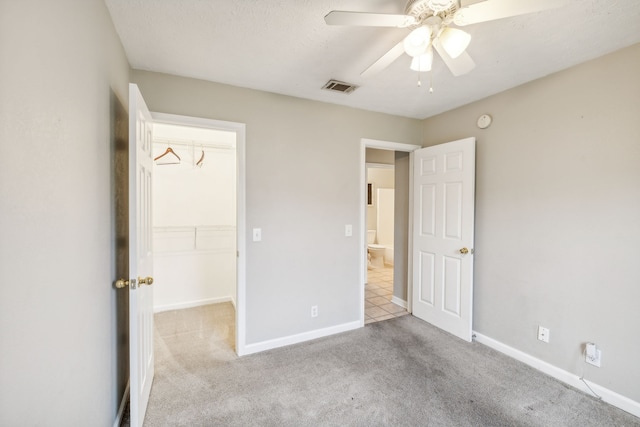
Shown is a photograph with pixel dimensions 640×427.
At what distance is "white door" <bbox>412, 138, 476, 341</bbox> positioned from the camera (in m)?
2.76

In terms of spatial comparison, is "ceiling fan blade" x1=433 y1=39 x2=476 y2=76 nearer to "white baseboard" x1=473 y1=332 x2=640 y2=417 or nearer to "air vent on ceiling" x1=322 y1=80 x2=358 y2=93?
"air vent on ceiling" x1=322 y1=80 x2=358 y2=93

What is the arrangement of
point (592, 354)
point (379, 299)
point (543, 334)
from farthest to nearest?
point (379, 299), point (543, 334), point (592, 354)

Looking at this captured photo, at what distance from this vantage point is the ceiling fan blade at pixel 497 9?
3.56ft

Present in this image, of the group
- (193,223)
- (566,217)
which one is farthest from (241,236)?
(566,217)

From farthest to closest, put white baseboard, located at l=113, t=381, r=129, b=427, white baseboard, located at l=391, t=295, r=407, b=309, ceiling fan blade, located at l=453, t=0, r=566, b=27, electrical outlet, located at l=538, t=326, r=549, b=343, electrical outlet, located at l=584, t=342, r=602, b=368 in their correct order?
white baseboard, located at l=391, t=295, r=407, b=309, electrical outlet, located at l=538, t=326, r=549, b=343, electrical outlet, located at l=584, t=342, r=602, b=368, white baseboard, located at l=113, t=381, r=129, b=427, ceiling fan blade, located at l=453, t=0, r=566, b=27

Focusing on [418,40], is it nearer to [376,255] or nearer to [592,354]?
[592,354]

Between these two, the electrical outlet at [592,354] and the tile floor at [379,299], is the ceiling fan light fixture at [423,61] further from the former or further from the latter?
the tile floor at [379,299]

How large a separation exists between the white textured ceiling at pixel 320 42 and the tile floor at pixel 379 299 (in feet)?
8.39

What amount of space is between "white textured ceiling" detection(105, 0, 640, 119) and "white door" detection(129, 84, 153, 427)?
19.1 inches

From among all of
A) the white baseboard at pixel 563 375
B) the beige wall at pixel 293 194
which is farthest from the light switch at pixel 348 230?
the white baseboard at pixel 563 375

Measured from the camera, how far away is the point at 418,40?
129cm

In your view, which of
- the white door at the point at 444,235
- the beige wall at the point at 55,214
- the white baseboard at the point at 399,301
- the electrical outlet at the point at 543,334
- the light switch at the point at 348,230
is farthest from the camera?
the white baseboard at the point at 399,301

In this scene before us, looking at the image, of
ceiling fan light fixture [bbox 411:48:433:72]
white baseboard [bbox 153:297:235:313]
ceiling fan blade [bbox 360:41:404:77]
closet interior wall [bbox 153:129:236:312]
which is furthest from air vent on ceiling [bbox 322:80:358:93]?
white baseboard [bbox 153:297:235:313]

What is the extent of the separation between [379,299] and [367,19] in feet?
11.7
